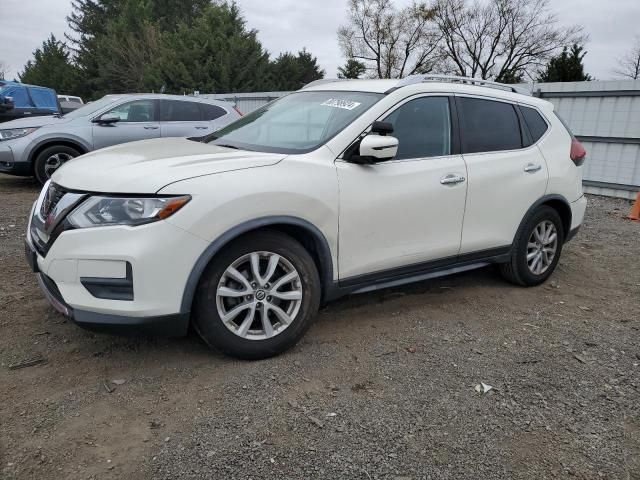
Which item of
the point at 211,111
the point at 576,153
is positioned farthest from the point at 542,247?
the point at 211,111

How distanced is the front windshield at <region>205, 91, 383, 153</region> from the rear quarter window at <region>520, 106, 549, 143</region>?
1.59 m

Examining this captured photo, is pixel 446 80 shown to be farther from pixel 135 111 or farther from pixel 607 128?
pixel 607 128

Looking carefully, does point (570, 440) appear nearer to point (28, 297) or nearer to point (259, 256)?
point (259, 256)

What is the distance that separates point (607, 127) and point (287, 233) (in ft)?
27.5

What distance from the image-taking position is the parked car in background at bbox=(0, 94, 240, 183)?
27.1 feet

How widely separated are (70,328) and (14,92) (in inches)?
548

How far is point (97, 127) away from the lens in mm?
8633

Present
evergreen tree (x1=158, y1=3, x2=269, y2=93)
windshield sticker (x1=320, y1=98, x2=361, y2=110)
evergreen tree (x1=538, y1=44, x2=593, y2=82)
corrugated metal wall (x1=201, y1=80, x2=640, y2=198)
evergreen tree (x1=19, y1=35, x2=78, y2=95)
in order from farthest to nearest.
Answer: evergreen tree (x1=19, y1=35, x2=78, y2=95) < evergreen tree (x1=158, y1=3, x2=269, y2=93) < evergreen tree (x1=538, y1=44, x2=593, y2=82) < corrugated metal wall (x1=201, y1=80, x2=640, y2=198) < windshield sticker (x1=320, y1=98, x2=361, y2=110)

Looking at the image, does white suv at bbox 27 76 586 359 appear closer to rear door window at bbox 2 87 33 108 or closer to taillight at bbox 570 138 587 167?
taillight at bbox 570 138 587 167

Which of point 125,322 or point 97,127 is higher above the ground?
point 97,127

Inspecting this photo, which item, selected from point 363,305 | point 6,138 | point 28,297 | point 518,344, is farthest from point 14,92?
point 518,344

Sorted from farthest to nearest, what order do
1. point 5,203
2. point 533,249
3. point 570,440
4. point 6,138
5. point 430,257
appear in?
point 6,138, point 5,203, point 533,249, point 430,257, point 570,440

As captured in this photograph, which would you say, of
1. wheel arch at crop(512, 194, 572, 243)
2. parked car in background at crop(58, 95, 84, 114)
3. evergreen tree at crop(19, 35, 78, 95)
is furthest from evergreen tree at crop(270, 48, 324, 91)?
wheel arch at crop(512, 194, 572, 243)

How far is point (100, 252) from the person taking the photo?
105 inches
